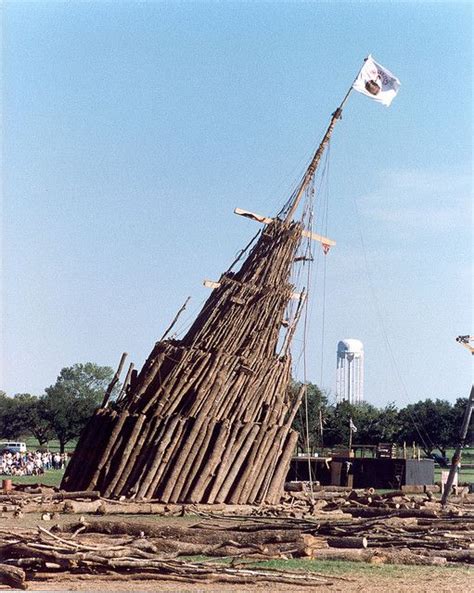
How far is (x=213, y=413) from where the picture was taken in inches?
968

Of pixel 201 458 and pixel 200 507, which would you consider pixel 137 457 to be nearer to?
pixel 201 458

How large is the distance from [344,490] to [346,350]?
12022 centimetres

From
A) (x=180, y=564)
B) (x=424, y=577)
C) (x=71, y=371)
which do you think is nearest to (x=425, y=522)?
(x=424, y=577)

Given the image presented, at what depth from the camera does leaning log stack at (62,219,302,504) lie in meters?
23.5

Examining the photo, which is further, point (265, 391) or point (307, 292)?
point (307, 292)

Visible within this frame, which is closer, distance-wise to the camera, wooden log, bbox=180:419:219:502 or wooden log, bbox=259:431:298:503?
wooden log, bbox=180:419:219:502

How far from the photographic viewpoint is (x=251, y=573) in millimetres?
11758

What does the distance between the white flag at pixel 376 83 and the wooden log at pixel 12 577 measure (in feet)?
71.7

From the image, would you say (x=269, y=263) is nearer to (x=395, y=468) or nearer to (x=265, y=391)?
(x=265, y=391)

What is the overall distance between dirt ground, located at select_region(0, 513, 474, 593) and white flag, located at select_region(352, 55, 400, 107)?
19.2 m

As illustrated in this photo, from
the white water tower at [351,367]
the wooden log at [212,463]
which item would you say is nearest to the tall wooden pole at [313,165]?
the wooden log at [212,463]

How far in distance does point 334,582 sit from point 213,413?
12694mm

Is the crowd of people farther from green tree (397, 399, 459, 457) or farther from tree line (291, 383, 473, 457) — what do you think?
green tree (397, 399, 459, 457)

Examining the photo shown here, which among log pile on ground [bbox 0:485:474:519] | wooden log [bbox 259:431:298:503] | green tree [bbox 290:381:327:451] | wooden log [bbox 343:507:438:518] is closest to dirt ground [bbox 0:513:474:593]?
wooden log [bbox 343:507:438:518]
